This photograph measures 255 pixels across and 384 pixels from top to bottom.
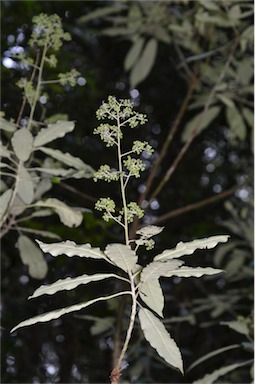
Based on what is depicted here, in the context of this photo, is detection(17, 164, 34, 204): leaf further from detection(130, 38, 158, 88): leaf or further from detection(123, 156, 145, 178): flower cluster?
detection(130, 38, 158, 88): leaf

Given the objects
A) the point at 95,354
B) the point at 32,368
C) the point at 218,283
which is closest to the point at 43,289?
the point at 32,368

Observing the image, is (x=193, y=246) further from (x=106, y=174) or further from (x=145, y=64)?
(x=145, y=64)

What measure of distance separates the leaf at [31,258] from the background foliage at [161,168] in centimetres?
21

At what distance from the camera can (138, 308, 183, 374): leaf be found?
629mm

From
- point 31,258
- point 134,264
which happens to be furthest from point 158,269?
point 31,258

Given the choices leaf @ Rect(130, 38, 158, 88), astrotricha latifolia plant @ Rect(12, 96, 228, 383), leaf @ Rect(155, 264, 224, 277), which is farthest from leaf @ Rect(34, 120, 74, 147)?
leaf @ Rect(130, 38, 158, 88)

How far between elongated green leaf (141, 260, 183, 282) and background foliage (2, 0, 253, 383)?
1.91 ft

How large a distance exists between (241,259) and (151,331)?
1.32 meters

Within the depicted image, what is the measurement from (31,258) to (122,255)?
0.65 metres

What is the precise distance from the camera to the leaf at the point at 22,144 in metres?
0.96

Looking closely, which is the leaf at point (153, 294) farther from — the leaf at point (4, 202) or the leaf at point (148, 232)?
the leaf at point (4, 202)

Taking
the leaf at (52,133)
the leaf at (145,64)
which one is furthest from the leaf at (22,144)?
the leaf at (145,64)

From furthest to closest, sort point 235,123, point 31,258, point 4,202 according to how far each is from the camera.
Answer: point 235,123 → point 31,258 → point 4,202

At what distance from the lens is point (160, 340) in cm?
65
